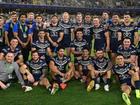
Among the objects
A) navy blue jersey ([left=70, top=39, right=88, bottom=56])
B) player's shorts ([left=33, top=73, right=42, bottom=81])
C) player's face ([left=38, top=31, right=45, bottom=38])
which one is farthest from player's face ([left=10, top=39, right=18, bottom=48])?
navy blue jersey ([left=70, top=39, right=88, bottom=56])

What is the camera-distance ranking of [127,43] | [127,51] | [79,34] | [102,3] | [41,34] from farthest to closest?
[102,3] < [79,34] < [41,34] < [127,51] < [127,43]

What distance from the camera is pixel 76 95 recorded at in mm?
8539

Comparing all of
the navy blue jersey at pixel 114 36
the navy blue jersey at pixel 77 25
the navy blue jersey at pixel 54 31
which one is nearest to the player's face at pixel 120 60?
the navy blue jersey at pixel 114 36

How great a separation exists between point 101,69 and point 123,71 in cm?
58

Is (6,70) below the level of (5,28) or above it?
below

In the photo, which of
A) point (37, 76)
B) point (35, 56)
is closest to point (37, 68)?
point (37, 76)

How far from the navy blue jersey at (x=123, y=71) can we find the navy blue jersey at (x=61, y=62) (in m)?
1.28

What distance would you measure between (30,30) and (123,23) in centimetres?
255

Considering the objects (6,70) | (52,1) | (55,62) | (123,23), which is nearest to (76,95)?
(55,62)

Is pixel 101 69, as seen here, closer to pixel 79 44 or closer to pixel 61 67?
pixel 61 67

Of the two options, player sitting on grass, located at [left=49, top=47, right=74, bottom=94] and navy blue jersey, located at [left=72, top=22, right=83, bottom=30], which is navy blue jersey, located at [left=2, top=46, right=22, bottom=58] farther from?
navy blue jersey, located at [left=72, top=22, right=83, bottom=30]

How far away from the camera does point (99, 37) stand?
9.98m

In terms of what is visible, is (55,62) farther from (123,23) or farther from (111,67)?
(123,23)

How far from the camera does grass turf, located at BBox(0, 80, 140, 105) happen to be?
8023 mm
